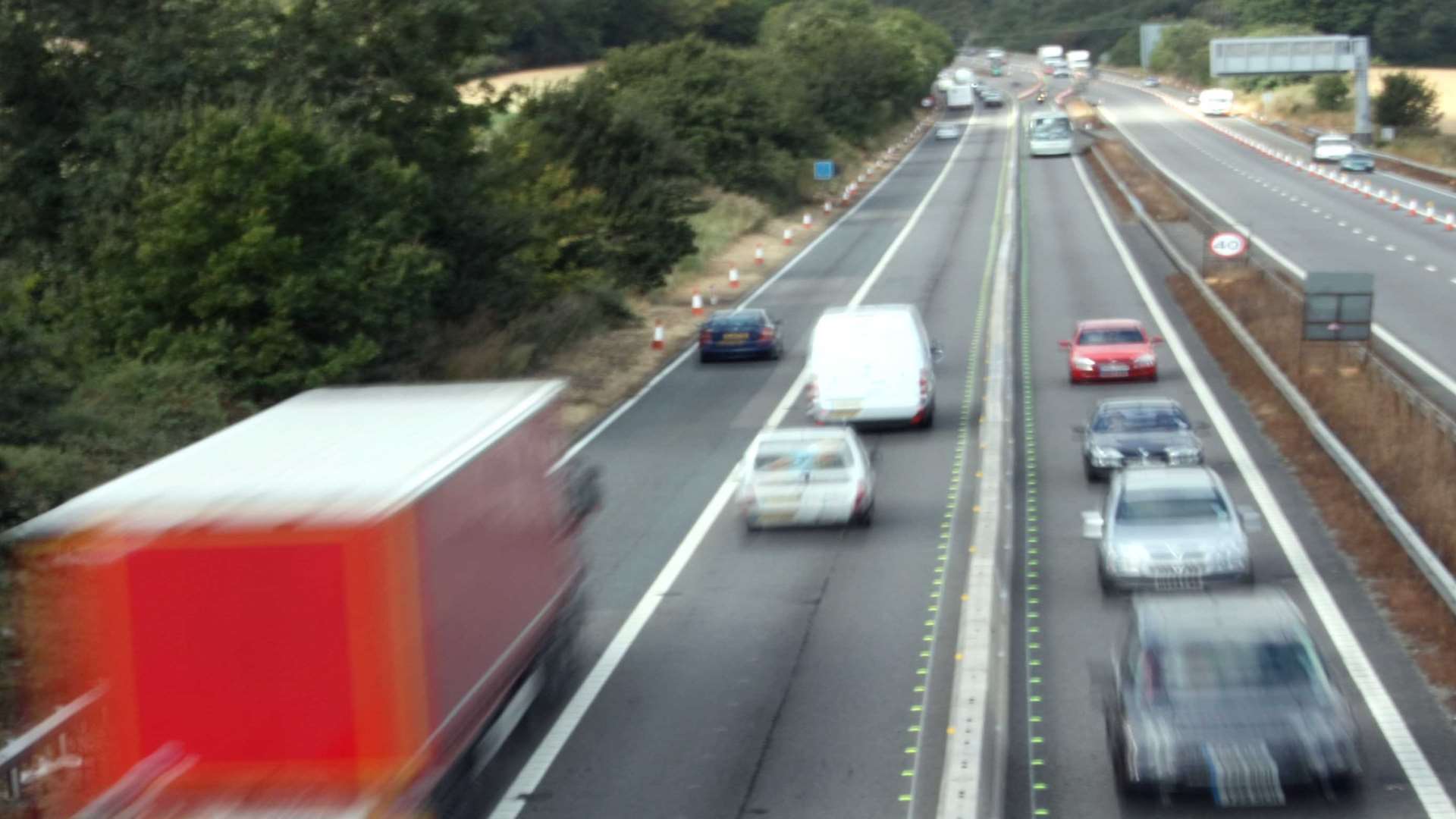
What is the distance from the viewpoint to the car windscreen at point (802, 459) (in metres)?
23.3

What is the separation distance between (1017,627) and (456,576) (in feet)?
28.5

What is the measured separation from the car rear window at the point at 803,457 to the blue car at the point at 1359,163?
215 feet

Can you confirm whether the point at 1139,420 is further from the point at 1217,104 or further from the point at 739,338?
the point at 1217,104

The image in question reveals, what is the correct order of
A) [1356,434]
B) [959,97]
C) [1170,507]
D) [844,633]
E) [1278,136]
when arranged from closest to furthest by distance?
[844,633] < [1170,507] < [1356,434] < [1278,136] < [959,97]

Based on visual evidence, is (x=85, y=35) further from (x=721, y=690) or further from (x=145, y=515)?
(x=145, y=515)

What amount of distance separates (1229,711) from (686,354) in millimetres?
29693

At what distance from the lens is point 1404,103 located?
106 metres

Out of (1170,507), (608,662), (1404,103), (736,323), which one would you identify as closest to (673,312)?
(736,323)

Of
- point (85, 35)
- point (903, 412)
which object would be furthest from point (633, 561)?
point (85, 35)

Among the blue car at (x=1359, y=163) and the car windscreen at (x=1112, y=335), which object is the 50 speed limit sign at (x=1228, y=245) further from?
the blue car at (x=1359, y=163)

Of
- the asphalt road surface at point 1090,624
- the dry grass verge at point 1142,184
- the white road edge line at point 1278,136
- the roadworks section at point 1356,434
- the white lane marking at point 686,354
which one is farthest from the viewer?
the white road edge line at point 1278,136

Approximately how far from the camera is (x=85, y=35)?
100 ft

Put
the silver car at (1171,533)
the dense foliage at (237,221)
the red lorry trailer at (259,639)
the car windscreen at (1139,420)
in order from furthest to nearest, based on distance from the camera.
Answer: the car windscreen at (1139,420) → the dense foliage at (237,221) → the silver car at (1171,533) → the red lorry trailer at (259,639)

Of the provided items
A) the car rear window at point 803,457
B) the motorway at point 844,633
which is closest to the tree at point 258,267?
the motorway at point 844,633
